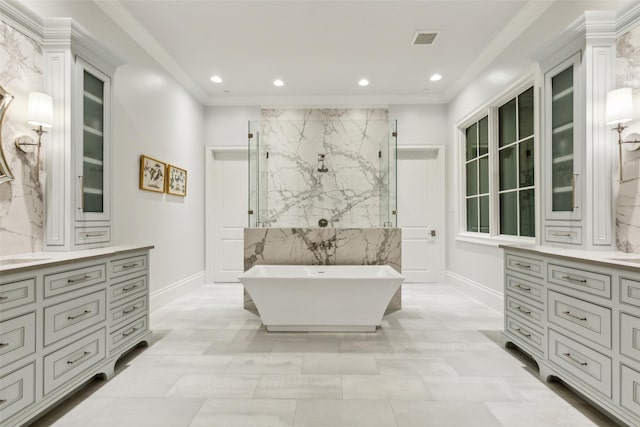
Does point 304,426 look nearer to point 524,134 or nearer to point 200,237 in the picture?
point 524,134

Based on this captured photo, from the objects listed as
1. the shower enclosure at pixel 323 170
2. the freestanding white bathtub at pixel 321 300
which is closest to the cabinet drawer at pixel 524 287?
the freestanding white bathtub at pixel 321 300

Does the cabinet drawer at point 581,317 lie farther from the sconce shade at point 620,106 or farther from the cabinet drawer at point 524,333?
the sconce shade at point 620,106

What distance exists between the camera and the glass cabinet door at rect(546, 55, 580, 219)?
2.19 meters

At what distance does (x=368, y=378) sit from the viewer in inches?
80.7

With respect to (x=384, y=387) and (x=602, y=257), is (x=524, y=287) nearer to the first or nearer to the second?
(x=602, y=257)

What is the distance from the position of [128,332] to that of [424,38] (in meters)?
3.61

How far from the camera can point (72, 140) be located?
219cm

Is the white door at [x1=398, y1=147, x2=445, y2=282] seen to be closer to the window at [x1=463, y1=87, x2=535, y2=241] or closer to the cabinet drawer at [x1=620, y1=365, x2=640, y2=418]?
the window at [x1=463, y1=87, x2=535, y2=241]

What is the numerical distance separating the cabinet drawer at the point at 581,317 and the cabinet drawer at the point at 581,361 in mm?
71

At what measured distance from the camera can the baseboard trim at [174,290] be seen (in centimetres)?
351

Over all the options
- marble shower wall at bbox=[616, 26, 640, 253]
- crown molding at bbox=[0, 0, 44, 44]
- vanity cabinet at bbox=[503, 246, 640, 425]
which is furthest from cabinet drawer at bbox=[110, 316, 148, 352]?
marble shower wall at bbox=[616, 26, 640, 253]

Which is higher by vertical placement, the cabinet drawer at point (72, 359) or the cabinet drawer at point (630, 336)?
the cabinet drawer at point (630, 336)

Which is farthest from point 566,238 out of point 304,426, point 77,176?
point 77,176

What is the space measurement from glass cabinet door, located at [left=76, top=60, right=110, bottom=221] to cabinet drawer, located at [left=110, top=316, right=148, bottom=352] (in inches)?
31.4
